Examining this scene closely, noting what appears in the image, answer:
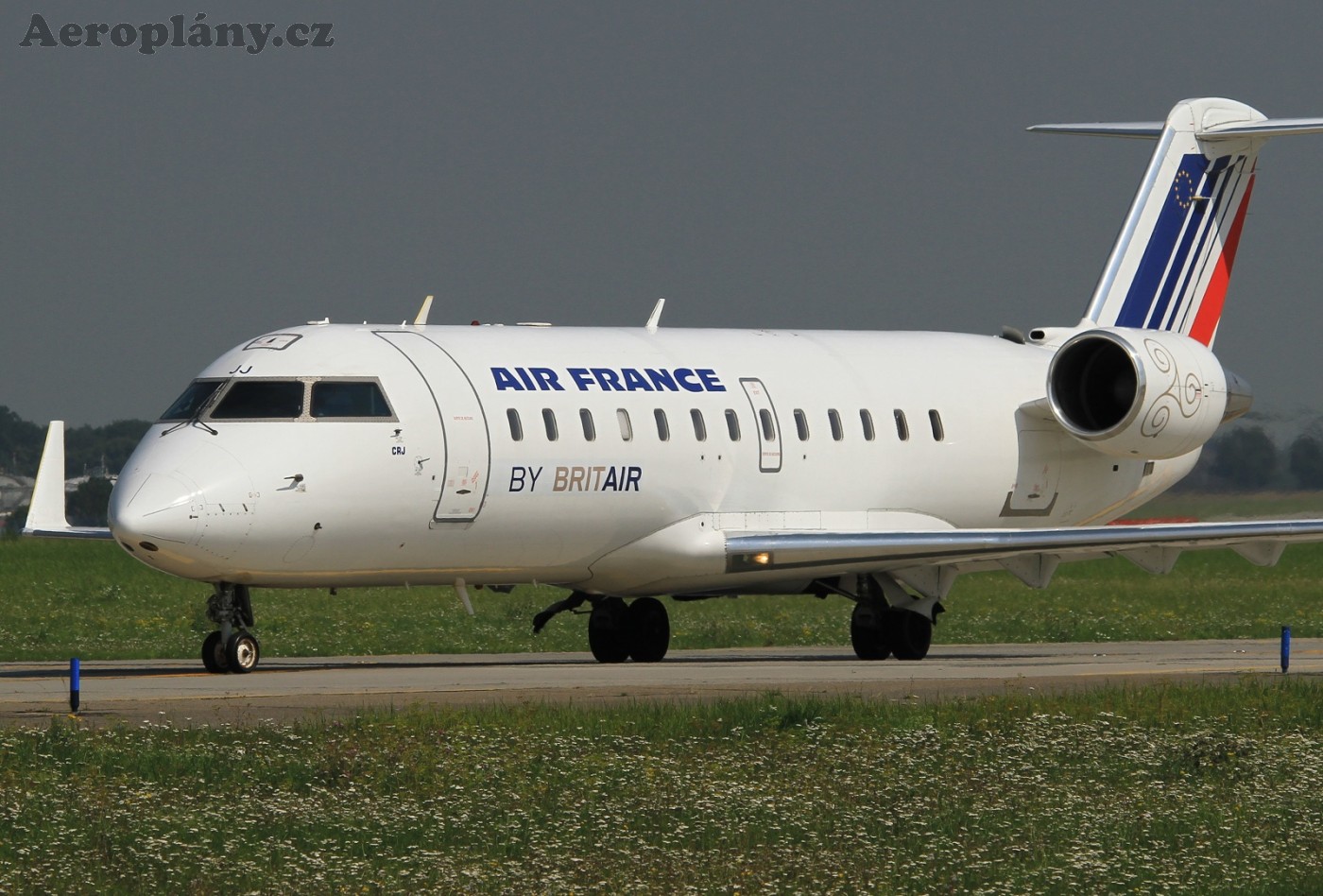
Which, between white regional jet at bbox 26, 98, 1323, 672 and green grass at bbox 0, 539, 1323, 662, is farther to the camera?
green grass at bbox 0, 539, 1323, 662

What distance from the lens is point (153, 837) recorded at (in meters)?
12.1

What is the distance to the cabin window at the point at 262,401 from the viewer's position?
23000 millimetres

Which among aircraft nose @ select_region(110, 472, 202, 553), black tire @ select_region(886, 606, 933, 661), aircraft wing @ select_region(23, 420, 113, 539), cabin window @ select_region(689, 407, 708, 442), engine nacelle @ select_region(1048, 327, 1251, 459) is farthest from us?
engine nacelle @ select_region(1048, 327, 1251, 459)

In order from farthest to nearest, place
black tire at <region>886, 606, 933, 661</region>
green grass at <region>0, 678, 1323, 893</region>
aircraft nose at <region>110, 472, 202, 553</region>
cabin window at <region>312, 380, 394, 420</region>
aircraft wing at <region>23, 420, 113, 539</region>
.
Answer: black tire at <region>886, 606, 933, 661</region>, aircraft wing at <region>23, 420, 113, 539</region>, cabin window at <region>312, 380, 394, 420</region>, aircraft nose at <region>110, 472, 202, 553</region>, green grass at <region>0, 678, 1323, 893</region>

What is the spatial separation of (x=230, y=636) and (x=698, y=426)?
6427 millimetres

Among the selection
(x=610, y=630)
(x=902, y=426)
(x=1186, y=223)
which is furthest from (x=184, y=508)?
(x=1186, y=223)

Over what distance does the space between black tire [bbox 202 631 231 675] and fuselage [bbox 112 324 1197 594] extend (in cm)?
86

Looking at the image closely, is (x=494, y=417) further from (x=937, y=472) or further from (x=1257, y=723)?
(x=1257, y=723)

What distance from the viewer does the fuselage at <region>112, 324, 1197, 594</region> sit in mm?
22578

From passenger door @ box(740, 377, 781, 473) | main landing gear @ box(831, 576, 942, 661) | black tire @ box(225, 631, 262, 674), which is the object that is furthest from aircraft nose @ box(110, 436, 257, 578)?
main landing gear @ box(831, 576, 942, 661)

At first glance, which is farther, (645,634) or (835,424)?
(835,424)

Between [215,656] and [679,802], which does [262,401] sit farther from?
[679,802]

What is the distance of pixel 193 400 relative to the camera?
918 inches

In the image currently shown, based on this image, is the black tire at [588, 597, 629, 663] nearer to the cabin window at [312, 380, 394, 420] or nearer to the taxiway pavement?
the taxiway pavement
